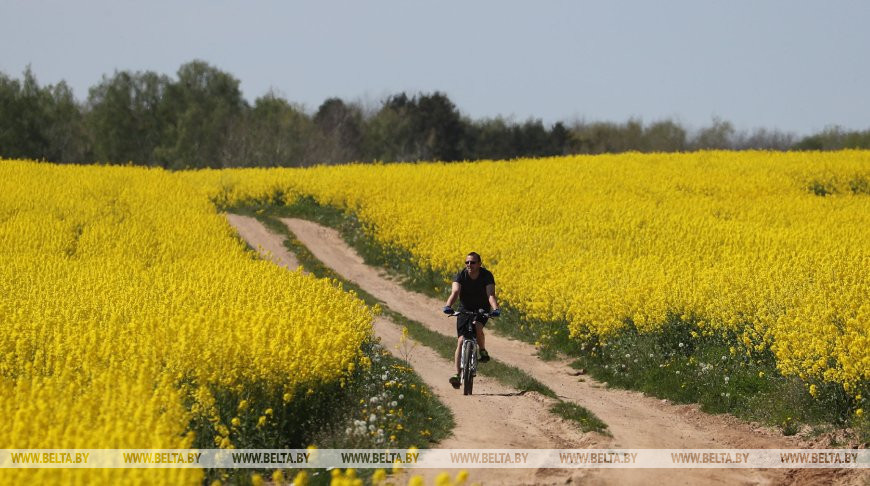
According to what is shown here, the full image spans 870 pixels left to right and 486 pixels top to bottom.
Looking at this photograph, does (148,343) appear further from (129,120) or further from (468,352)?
(129,120)

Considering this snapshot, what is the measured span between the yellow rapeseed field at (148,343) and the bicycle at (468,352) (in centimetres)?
161

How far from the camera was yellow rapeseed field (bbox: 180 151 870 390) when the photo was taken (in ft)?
54.7

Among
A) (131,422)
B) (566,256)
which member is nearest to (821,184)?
(566,256)

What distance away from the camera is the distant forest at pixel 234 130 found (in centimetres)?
9162

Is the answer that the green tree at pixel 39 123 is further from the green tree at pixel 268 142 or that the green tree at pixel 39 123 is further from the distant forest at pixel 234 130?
the green tree at pixel 268 142

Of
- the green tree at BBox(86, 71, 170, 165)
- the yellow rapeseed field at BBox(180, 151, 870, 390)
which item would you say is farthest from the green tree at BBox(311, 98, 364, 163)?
the yellow rapeseed field at BBox(180, 151, 870, 390)

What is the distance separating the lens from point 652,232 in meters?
30.4

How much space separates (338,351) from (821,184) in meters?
37.2

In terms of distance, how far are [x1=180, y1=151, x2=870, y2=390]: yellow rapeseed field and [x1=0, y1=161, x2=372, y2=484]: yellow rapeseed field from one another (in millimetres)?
6519

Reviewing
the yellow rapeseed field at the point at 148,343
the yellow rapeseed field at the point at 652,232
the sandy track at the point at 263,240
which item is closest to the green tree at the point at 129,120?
the yellow rapeseed field at the point at 652,232

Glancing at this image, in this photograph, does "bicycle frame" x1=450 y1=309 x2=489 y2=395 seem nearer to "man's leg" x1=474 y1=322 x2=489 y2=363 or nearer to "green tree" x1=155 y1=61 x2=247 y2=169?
"man's leg" x1=474 y1=322 x2=489 y2=363

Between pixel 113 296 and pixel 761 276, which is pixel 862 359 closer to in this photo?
A: pixel 761 276

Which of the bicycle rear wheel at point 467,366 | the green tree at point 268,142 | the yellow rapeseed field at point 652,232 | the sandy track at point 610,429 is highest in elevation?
the green tree at point 268,142

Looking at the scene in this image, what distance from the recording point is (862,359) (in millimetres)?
13070
